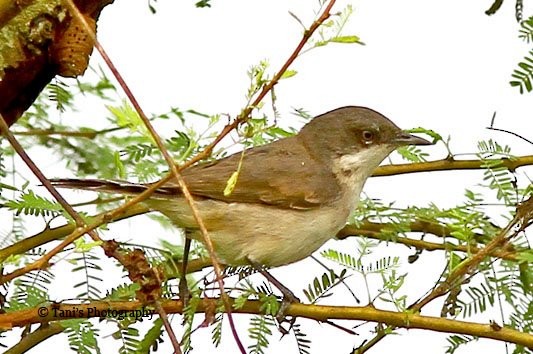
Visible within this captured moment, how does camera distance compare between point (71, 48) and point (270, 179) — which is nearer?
point (71, 48)

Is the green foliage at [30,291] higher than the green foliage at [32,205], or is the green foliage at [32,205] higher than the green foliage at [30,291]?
the green foliage at [32,205]

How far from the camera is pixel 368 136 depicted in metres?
3.20

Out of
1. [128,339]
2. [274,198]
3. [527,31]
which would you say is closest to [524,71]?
[527,31]

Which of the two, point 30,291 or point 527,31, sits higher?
point 527,31

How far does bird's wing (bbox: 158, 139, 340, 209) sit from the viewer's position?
2625 mm

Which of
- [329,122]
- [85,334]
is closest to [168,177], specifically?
[85,334]

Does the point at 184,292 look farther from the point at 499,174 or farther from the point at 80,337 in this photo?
the point at 499,174

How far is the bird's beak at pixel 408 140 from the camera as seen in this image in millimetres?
2924

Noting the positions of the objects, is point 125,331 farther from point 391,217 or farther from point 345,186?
point 345,186

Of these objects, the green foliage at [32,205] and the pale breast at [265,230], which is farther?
the pale breast at [265,230]

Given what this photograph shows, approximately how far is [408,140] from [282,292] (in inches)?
27.7

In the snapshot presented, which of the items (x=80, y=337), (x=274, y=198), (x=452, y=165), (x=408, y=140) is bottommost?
(x=80, y=337)

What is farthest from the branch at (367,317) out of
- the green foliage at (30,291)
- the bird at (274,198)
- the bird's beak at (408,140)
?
the bird's beak at (408,140)

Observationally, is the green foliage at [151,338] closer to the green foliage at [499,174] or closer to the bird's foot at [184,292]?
the bird's foot at [184,292]
